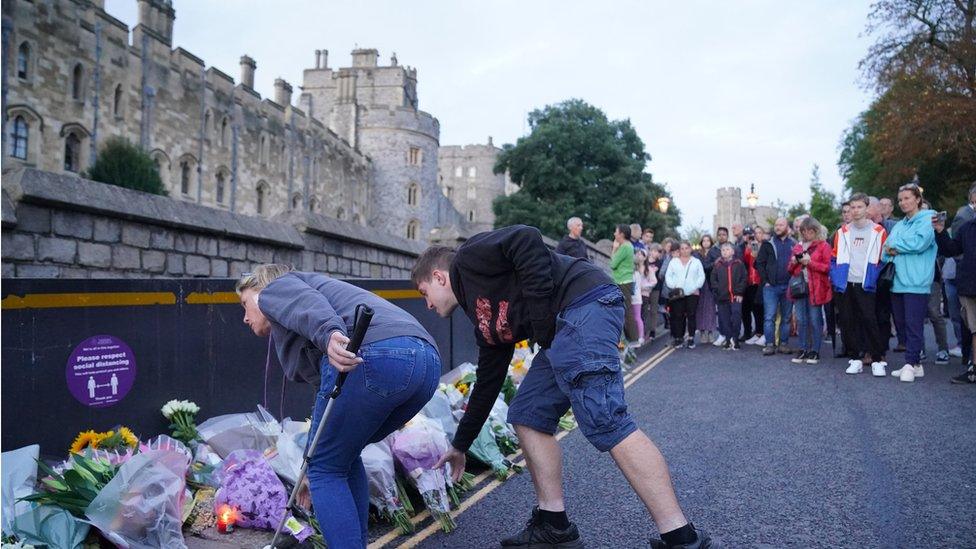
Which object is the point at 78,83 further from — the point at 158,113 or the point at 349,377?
the point at 349,377

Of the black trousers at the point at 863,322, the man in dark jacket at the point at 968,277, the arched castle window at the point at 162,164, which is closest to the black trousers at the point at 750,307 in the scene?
the black trousers at the point at 863,322

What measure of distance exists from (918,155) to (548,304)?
30.4 meters

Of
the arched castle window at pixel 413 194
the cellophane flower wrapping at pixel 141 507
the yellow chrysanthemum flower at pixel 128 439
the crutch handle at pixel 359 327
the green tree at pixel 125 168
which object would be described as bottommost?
the cellophane flower wrapping at pixel 141 507

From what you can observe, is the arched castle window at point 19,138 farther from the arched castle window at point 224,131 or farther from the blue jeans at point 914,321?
the blue jeans at point 914,321

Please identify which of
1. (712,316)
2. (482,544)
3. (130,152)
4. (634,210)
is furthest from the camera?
(634,210)

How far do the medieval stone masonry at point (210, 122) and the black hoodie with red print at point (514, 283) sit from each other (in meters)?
6.48

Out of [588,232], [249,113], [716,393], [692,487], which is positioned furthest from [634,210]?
[692,487]

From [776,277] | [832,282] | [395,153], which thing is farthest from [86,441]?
[395,153]

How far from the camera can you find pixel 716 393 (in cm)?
808

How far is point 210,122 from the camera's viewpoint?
3741 cm

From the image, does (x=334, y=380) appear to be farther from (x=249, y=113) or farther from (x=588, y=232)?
(x=588, y=232)

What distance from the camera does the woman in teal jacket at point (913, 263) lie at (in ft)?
26.5

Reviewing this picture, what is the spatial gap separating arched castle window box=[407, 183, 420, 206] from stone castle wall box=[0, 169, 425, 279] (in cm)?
5076

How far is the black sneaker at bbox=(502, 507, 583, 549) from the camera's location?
3.53 metres
